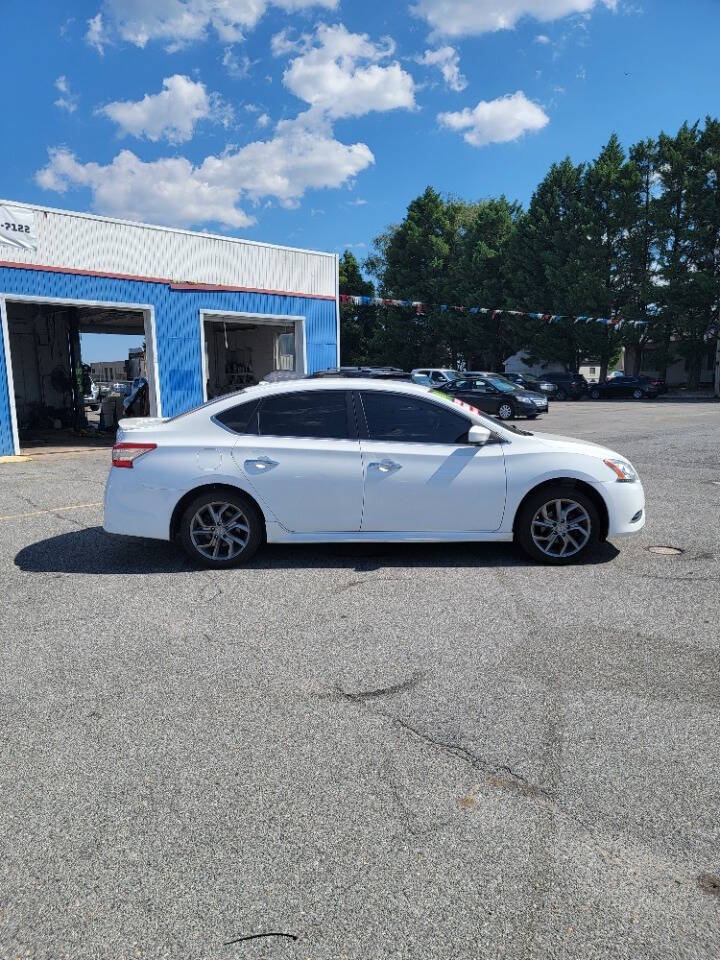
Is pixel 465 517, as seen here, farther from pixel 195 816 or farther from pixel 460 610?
pixel 195 816

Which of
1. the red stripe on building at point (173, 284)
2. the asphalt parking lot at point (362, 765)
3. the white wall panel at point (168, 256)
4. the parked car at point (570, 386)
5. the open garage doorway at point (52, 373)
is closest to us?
the asphalt parking lot at point (362, 765)

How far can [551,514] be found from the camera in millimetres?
5738

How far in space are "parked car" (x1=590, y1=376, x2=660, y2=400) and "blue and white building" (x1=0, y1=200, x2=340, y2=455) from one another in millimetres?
22461

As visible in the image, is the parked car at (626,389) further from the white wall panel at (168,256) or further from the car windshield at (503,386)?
the white wall panel at (168,256)

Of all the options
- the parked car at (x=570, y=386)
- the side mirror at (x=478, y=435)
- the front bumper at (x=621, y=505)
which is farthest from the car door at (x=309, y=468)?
the parked car at (x=570, y=386)

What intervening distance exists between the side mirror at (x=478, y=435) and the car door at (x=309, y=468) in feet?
3.11

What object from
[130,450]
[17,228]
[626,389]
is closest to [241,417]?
[130,450]

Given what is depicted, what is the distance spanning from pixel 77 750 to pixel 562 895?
210cm

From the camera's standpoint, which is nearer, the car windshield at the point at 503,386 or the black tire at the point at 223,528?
the black tire at the point at 223,528

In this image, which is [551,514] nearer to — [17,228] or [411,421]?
[411,421]

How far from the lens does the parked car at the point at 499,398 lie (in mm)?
23797

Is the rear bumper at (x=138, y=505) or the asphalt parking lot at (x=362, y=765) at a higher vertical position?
the rear bumper at (x=138, y=505)

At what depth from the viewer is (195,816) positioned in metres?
2.56

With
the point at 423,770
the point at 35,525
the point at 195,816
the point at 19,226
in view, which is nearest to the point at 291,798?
the point at 195,816
